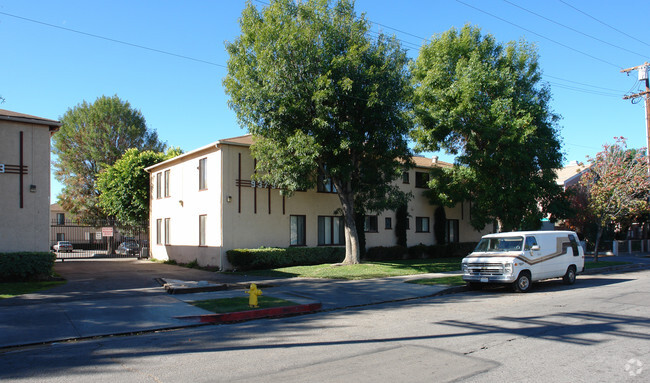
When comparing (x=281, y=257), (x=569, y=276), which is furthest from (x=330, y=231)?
(x=569, y=276)

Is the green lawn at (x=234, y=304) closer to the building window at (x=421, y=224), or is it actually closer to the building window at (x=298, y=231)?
the building window at (x=298, y=231)

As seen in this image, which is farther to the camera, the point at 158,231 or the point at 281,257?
the point at 158,231

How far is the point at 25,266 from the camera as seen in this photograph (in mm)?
16766

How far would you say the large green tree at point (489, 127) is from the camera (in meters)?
25.0

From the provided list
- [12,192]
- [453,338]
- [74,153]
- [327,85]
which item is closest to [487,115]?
[327,85]

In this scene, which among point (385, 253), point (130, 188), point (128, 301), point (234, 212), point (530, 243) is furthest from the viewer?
point (130, 188)

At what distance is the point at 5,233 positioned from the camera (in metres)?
17.0

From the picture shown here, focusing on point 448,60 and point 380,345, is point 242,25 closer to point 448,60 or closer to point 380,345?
point 448,60

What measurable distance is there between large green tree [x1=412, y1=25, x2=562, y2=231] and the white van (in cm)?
912

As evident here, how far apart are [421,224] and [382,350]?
24.3m

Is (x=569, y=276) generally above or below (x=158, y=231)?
below

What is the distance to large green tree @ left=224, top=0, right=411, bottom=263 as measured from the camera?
19.3 m

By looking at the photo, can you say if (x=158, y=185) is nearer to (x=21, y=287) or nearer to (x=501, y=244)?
(x=21, y=287)

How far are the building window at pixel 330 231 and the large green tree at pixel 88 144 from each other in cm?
2734
